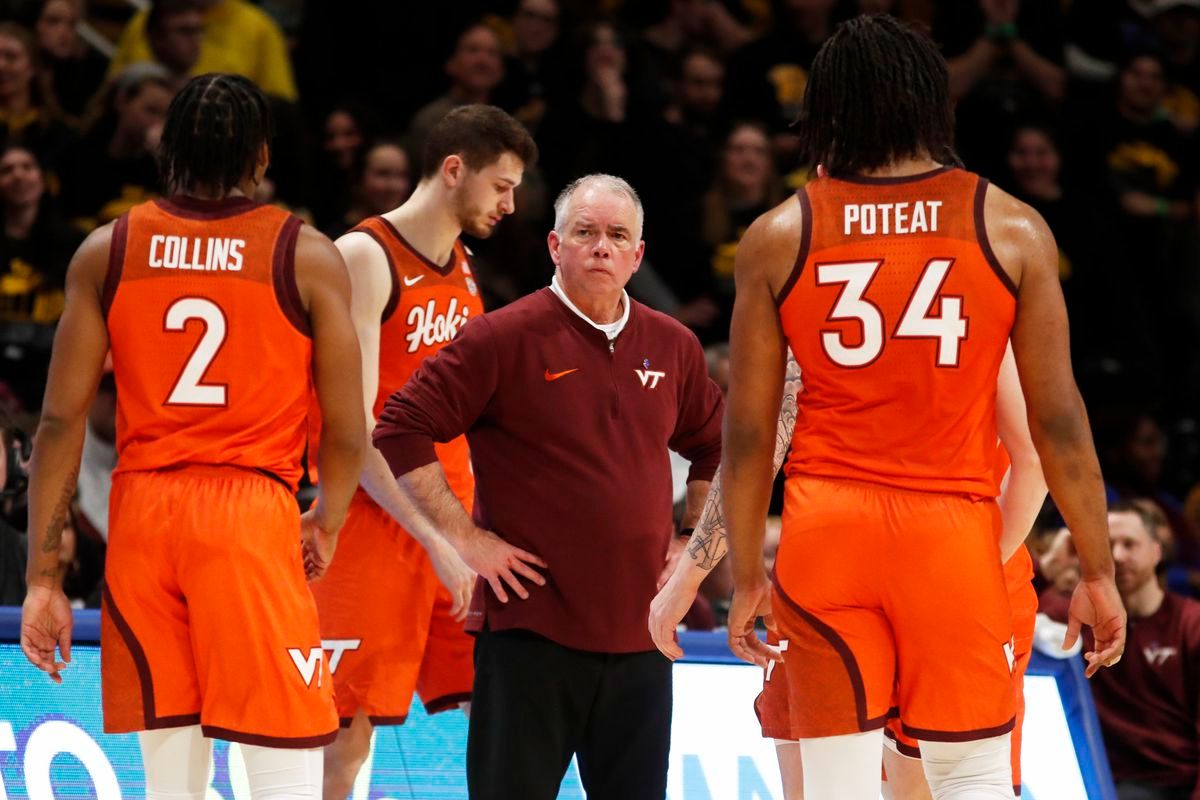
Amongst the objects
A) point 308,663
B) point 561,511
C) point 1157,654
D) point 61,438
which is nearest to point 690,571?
point 561,511

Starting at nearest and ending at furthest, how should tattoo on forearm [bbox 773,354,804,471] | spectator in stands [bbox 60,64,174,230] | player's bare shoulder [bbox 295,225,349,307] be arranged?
player's bare shoulder [bbox 295,225,349,307] < tattoo on forearm [bbox 773,354,804,471] < spectator in stands [bbox 60,64,174,230]

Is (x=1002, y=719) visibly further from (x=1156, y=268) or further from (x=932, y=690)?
(x=1156, y=268)

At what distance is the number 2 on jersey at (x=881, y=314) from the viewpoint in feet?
11.7

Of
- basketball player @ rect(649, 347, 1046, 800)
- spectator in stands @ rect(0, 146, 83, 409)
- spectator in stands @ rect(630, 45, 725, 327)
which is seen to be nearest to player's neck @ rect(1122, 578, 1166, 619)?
basketball player @ rect(649, 347, 1046, 800)

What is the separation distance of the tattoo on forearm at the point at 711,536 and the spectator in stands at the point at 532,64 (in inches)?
236

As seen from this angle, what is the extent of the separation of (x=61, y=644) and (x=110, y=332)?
795 mm

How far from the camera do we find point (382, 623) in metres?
5.06

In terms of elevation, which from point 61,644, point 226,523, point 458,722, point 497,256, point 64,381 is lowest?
point 458,722

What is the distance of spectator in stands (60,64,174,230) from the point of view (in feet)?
29.3

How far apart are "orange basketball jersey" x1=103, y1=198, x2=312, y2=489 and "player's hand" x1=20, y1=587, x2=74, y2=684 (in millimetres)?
419

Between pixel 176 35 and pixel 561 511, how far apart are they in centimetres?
591

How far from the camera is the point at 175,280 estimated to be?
408 centimetres

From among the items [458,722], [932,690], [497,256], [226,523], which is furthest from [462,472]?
[497,256]

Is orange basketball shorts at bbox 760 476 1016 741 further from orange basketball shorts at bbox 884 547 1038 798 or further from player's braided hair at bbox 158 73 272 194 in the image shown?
player's braided hair at bbox 158 73 272 194
